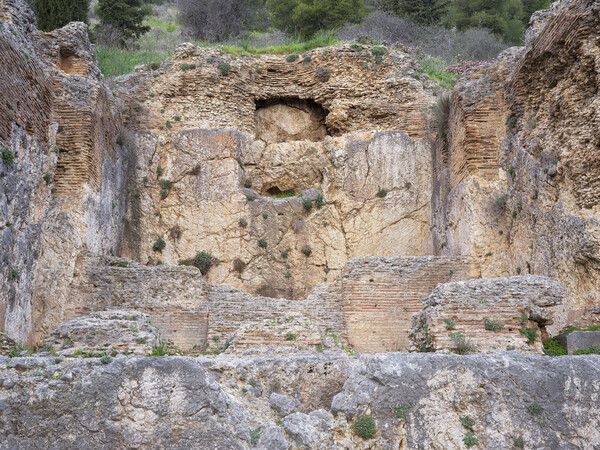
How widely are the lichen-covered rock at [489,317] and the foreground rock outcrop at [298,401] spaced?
214 centimetres

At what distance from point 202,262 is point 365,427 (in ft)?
36.2

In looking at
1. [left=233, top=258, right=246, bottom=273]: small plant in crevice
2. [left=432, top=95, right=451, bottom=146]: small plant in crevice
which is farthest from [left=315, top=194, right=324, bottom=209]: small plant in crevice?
[left=432, top=95, right=451, bottom=146]: small plant in crevice

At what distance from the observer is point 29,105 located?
39.5 ft

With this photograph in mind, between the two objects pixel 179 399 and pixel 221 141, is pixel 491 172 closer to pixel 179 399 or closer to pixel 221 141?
pixel 221 141

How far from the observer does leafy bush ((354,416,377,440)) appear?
6316 mm

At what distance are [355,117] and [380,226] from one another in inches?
146

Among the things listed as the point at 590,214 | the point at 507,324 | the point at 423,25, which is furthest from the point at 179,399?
the point at 423,25

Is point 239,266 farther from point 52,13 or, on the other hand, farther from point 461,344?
point 52,13

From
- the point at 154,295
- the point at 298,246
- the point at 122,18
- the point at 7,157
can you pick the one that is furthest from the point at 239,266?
the point at 122,18

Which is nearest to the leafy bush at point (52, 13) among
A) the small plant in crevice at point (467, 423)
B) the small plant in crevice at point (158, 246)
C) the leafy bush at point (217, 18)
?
the leafy bush at point (217, 18)

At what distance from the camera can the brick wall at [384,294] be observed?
1308cm

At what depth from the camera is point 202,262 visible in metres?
16.8

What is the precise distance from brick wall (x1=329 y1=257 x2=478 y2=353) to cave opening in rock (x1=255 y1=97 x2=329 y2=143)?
24.0 feet

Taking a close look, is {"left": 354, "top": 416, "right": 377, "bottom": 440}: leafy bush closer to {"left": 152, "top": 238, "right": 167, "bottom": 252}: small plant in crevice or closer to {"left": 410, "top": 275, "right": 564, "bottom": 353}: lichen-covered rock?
{"left": 410, "top": 275, "right": 564, "bottom": 353}: lichen-covered rock
